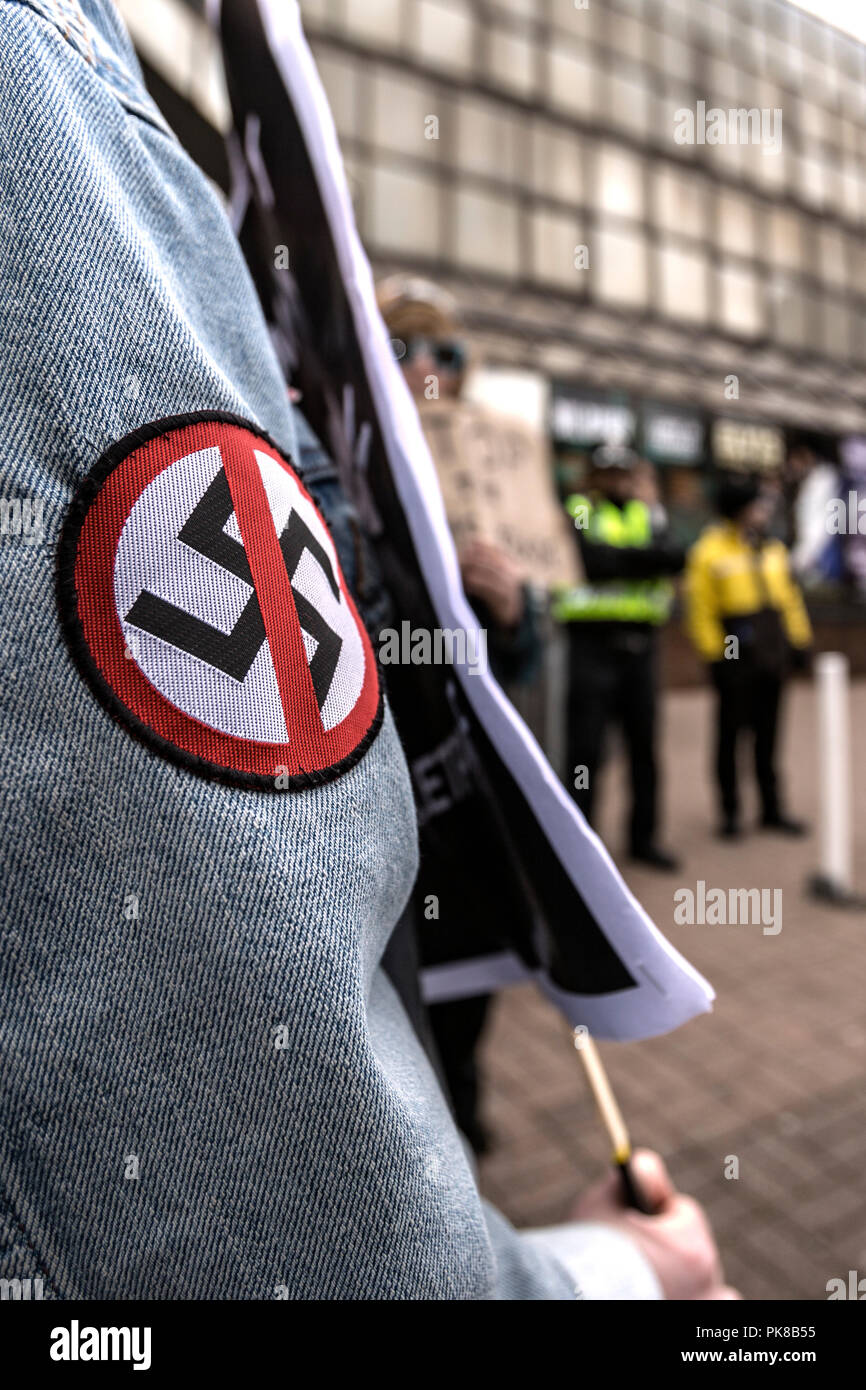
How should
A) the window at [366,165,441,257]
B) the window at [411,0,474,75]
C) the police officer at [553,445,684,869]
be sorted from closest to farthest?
the police officer at [553,445,684,869] < the window at [366,165,441,257] < the window at [411,0,474,75]

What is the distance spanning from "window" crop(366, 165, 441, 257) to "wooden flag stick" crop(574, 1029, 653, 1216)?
52.9ft

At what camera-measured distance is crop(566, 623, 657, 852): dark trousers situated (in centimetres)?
512

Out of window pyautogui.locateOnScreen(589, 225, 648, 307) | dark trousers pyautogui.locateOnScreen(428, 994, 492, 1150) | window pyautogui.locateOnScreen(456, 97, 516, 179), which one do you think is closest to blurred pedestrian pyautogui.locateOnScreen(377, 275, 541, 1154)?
dark trousers pyautogui.locateOnScreen(428, 994, 492, 1150)

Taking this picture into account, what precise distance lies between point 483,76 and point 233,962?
19.9 m

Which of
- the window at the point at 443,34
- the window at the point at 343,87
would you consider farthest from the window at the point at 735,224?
the window at the point at 343,87

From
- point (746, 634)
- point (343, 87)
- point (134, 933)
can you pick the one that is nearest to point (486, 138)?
point (343, 87)

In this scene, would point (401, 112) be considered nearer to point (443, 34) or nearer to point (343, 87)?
point (343, 87)

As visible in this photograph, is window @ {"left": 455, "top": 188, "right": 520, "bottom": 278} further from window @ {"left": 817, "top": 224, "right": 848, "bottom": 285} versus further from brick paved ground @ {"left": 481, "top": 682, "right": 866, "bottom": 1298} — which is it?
brick paved ground @ {"left": 481, "top": 682, "right": 866, "bottom": 1298}

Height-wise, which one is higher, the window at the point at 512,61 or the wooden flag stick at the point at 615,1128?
the window at the point at 512,61

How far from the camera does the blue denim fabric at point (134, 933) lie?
1.61 feet

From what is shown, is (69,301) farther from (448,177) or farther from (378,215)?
(448,177)

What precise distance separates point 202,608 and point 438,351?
193cm

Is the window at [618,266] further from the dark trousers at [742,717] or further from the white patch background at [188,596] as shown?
the white patch background at [188,596]
